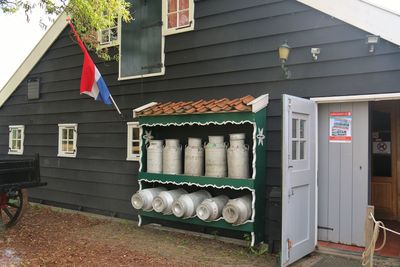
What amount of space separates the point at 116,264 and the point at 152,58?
3989 millimetres

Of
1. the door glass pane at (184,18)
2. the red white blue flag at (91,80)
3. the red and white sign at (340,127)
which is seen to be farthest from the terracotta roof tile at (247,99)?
the red white blue flag at (91,80)

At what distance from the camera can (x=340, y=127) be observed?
5379 mm

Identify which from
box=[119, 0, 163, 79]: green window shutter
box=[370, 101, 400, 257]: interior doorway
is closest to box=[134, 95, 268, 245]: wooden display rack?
box=[119, 0, 163, 79]: green window shutter

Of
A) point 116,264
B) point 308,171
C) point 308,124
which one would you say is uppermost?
point 308,124

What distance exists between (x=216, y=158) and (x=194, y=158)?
0.42m

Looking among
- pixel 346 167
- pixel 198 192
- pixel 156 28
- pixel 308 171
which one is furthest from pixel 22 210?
pixel 346 167

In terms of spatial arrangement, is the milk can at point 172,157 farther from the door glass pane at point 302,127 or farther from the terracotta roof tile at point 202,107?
the door glass pane at point 302,127

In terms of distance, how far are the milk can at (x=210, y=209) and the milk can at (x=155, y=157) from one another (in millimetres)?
1179

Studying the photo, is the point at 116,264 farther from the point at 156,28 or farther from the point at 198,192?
the point at 156,28

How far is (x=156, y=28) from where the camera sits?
7359 millimetres

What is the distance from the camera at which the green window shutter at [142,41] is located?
7.36 meters

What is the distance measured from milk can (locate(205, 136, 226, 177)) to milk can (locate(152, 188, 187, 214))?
711 mm

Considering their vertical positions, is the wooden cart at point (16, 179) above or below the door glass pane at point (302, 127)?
below

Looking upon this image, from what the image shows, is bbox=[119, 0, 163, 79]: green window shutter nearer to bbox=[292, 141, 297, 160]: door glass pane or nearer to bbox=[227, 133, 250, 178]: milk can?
bbox=[227, 133, 250, 178]: milk can
